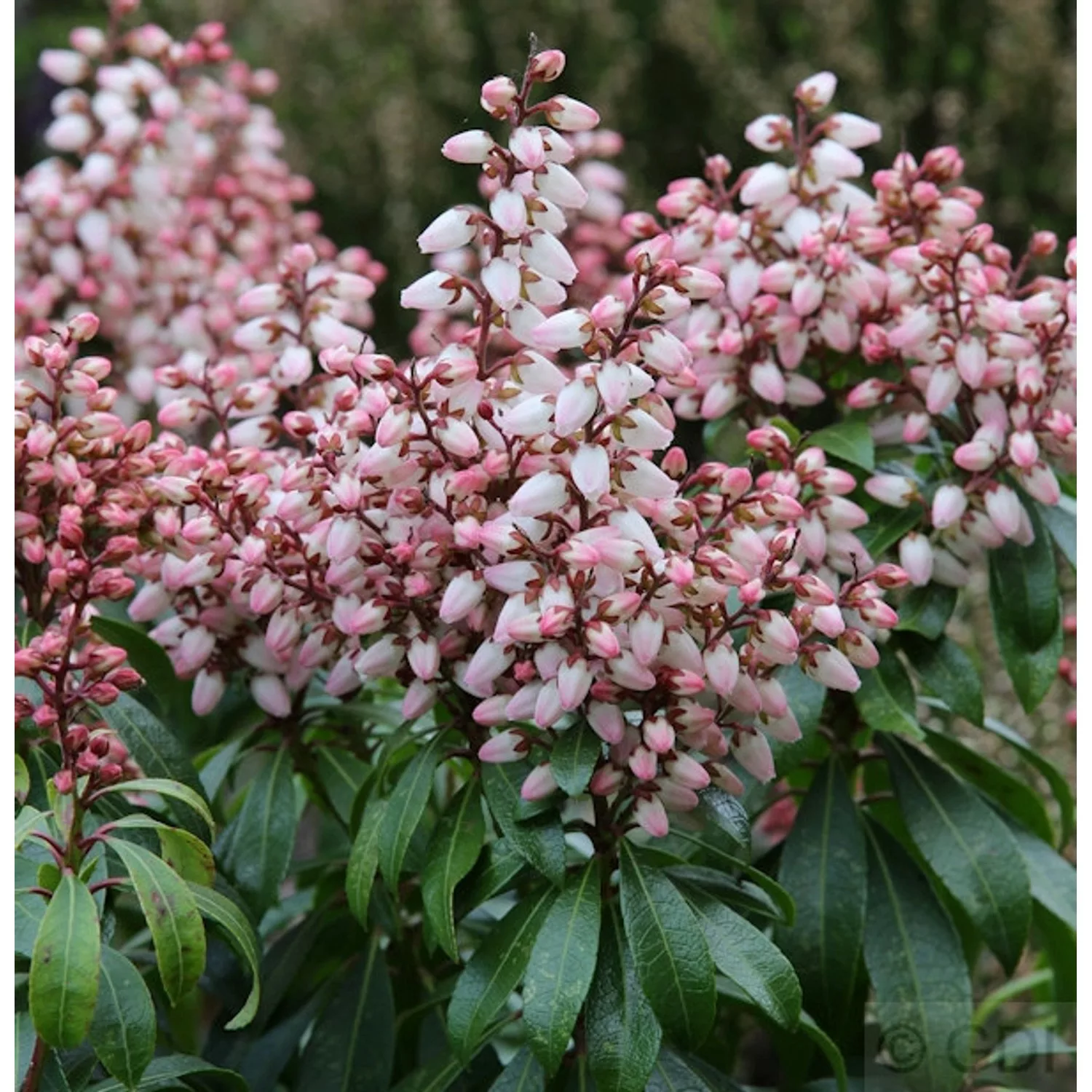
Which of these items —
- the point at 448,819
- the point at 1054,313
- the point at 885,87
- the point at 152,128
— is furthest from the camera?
the point at 885,87

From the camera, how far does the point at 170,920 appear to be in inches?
40.0

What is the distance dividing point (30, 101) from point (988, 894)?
3025 millimetres

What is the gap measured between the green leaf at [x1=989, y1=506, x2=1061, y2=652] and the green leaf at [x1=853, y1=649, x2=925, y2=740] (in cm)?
10

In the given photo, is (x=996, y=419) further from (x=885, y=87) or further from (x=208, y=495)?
(x=885, y=87)

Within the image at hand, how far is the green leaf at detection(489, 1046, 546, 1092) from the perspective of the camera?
1161 millimetres

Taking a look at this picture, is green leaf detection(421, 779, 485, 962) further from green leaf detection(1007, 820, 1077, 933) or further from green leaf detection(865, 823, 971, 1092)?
green leaf detection(1007, 820, 1077, 933)

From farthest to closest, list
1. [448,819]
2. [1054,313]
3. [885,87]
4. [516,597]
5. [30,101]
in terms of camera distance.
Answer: [30,101] < [885,87] < [1054,313] < [448,819] < [516,597]

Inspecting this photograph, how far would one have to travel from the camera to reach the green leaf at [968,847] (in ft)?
4.28

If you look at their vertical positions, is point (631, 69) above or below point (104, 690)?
above

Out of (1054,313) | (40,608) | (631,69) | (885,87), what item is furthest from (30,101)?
(1054,313)

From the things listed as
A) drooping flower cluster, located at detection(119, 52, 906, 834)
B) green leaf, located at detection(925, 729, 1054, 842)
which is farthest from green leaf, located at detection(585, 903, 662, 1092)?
green leaf, located at detection(925, 729, 1054, 842)

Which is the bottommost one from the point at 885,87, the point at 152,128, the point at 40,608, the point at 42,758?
the point at 42,758

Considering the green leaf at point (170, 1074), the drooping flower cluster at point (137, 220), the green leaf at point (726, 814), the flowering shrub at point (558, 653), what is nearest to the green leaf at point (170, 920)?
the flowering shrub at point (558, 653)

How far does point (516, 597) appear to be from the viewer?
1.06 meters
